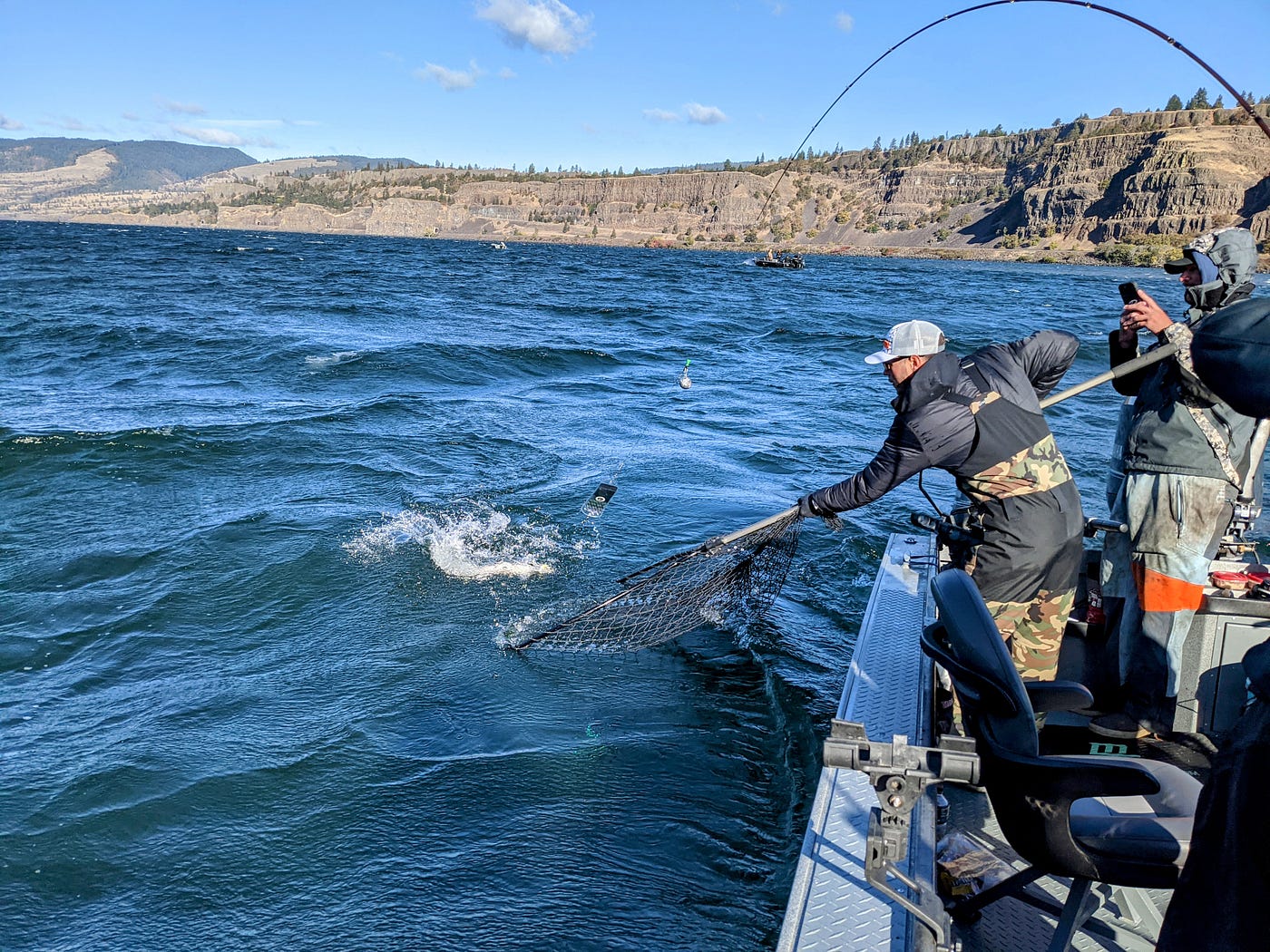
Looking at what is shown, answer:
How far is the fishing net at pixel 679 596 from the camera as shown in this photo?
6738 mm

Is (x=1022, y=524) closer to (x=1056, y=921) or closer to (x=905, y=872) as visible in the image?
(x=1056, y=921)

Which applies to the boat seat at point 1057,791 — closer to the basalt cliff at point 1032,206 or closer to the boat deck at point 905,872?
the boat deck at point 905,872

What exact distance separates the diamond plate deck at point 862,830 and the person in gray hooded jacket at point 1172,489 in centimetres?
110

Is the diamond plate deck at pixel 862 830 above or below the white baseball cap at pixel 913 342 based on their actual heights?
below

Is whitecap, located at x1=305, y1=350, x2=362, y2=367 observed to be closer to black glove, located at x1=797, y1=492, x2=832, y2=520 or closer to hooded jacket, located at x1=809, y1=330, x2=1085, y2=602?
black glove, located at x1=797, y1=492, x2=832, y2=520

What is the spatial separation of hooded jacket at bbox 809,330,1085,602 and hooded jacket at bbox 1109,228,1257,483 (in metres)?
0.72

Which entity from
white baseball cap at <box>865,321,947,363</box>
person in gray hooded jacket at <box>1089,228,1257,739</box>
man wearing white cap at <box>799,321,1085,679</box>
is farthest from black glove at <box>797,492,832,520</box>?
person in gray hooded jacket at <box>1089,228,1257,739</box>

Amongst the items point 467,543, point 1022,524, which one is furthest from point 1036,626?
point 467,543

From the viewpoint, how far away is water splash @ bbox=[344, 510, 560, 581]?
9.25 m

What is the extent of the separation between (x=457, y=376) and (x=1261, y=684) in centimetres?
2034

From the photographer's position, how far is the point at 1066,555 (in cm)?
441

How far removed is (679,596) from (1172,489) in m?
3.50

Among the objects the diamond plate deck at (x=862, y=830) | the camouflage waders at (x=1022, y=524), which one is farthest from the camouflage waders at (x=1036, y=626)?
the diamond plate deck at (x=862, y=830)

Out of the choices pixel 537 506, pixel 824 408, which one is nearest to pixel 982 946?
pixel 537 506
